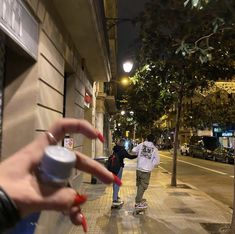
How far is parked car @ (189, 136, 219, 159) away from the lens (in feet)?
146

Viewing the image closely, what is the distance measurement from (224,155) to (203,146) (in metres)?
9.03

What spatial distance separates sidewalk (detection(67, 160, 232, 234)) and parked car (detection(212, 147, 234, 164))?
2345 cm

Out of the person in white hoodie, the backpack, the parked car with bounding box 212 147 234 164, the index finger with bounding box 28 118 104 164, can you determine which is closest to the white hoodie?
the person in white hoodie

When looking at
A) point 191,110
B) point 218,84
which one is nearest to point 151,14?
point 218,84

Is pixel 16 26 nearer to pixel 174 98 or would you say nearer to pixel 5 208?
pixel 5 208

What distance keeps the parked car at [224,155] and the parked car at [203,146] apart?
2.54 metres

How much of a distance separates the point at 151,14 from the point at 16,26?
18.9 ft

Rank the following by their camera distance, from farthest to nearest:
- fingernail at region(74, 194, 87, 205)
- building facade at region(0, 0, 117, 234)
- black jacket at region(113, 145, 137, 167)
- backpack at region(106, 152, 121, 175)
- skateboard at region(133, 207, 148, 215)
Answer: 1. black jacket at region(113, 145, 137, 167)
2. backpack at region(106, 152, 121, 175)
3. skateboard at region(133, 207, 148, 215)
4. building facade at region(0, 0, 117, 234)
5. fingernail at region(74, 194, 87, 205)

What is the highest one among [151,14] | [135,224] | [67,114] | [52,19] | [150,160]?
[151,14]

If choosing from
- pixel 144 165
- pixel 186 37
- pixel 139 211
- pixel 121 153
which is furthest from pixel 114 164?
pixel 186 37

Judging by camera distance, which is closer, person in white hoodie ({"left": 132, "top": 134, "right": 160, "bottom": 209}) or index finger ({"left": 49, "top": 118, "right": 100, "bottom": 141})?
index finger ({"left": 49, "top": 118, "right": 100, "bottom": 141})

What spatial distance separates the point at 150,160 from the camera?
10477 mm

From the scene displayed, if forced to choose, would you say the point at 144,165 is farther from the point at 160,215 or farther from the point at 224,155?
the point at 224,155

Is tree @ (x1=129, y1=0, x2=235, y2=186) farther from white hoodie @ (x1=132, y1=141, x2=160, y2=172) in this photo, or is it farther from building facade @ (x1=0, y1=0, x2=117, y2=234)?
white hoodie @ (x1=132, y1=141, x2=160, y2=172)
